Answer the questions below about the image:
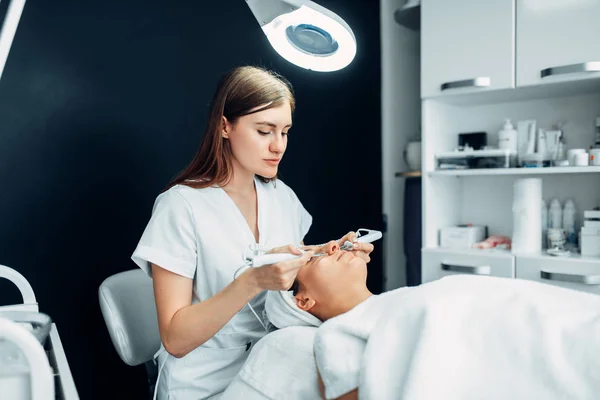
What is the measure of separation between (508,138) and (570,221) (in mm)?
451

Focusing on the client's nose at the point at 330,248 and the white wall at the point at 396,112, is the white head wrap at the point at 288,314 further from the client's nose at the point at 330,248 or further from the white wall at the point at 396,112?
the white wall at the point at 396,112

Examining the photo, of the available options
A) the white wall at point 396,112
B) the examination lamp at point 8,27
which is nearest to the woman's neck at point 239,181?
the examination lamp at point 8,27

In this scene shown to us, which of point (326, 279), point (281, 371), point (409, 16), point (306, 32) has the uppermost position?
point (409, 16)

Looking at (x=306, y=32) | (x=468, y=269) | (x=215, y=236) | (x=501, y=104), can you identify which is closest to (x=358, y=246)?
(x=215, y=236)

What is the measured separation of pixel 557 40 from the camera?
1941 millimetres

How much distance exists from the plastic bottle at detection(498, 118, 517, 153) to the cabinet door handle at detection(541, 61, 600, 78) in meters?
0.31

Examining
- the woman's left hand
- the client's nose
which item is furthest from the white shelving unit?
the client's nose

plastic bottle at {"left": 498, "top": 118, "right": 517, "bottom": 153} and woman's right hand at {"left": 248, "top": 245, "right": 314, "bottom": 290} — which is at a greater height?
plastic bottle at {"left": 498, "top": 118, "right": 517, "bottom": 153}

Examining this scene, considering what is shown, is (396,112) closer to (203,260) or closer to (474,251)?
(474,251)

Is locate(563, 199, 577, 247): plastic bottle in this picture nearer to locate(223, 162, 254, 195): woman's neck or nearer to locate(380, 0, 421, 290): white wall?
locate(380, 0, 421, 290): white wall

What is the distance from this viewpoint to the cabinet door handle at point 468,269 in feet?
6.83

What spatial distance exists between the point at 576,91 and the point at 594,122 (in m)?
0.17

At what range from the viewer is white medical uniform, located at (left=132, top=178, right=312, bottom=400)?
46.8 inches

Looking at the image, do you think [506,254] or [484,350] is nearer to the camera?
[484,350]
